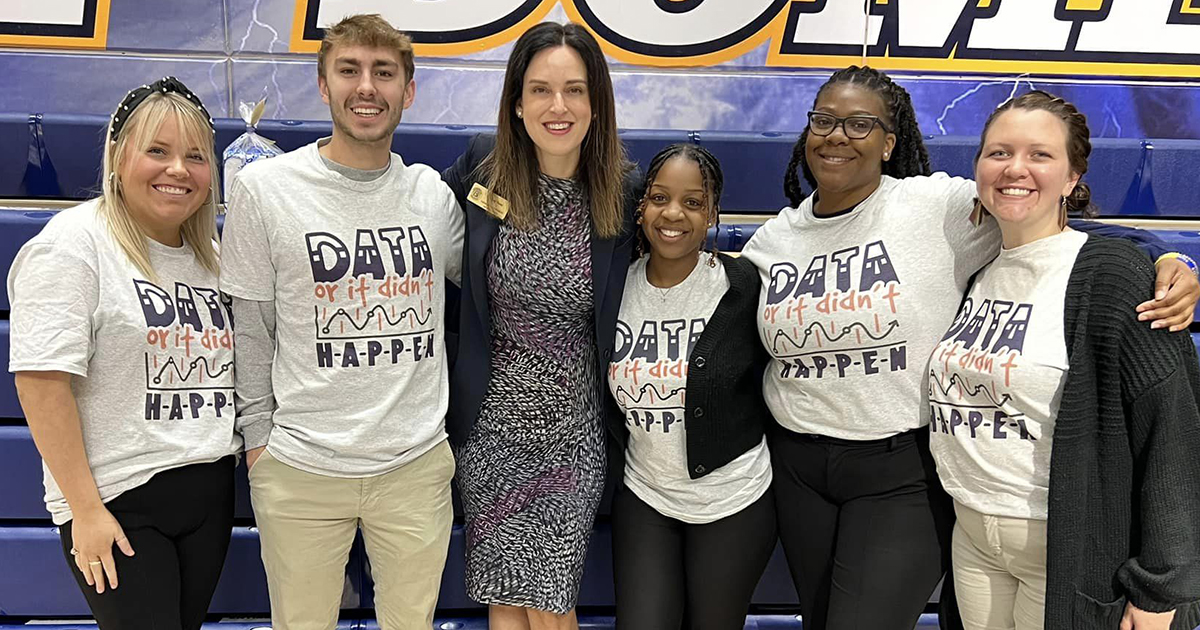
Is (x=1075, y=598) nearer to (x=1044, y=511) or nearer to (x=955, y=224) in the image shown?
(x=1044, y=511)

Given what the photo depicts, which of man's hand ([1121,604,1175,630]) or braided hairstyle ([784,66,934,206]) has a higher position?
braided hairstyle ([784,66,934,206])

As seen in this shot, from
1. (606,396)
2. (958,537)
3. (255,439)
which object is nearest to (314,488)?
(255,439)

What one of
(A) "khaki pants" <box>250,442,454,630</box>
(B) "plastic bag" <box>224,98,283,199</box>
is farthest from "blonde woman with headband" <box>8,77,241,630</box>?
(B) "plastic bag" <box>224,98,283,199</box>

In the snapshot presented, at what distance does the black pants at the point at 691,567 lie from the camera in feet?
5.41

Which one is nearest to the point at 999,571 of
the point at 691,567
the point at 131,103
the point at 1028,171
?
the point at 691,567

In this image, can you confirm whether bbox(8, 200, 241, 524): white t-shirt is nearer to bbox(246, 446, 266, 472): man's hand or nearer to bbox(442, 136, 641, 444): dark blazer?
bbox(246, 446, 266, 472): man's hand

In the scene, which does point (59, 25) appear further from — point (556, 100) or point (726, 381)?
point (726, 381)

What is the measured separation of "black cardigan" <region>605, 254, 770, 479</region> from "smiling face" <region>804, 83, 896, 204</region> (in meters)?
0.24

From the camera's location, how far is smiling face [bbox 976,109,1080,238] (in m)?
1.38

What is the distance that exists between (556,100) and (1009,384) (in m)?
0.94

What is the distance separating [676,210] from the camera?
1633 mm

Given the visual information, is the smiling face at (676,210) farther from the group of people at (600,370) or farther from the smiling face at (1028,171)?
the smiling face at (1028,171)

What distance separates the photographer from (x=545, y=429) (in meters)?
1.68

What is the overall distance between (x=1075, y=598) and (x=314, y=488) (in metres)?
1.32
